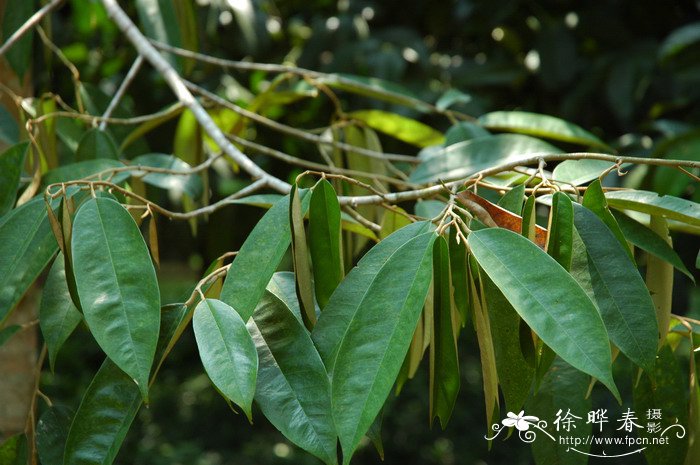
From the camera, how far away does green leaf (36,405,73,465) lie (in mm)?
740

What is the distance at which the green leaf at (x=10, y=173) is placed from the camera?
0.82m

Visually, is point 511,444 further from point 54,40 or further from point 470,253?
point 470,253

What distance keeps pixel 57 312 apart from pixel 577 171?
49 cm

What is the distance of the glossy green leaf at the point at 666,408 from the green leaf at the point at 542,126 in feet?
1.45

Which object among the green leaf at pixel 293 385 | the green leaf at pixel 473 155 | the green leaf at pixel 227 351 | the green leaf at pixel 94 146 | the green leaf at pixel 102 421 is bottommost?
the green leaf at pixel 102 421

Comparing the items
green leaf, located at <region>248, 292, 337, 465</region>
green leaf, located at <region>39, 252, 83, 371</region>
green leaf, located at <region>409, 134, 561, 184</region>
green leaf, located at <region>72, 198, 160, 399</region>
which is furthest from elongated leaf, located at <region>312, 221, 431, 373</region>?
green leaf, located at <region>409, 134, 561, 184</region>

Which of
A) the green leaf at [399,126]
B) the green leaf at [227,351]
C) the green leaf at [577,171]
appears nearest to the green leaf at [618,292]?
the green leaf at [577,171]

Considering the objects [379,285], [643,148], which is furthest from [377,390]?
[643,148]

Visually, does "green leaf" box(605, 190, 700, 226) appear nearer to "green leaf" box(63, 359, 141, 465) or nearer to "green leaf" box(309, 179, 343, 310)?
"green leaf" box(309, 179, 343, 310)

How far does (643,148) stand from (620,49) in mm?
312

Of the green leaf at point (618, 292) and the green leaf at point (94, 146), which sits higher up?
the green leaf at point (94, 146)

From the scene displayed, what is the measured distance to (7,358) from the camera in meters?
1.01

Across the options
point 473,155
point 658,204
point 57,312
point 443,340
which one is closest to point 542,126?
point 473,155

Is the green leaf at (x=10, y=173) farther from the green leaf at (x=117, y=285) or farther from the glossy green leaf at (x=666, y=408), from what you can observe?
the glossy green leaf at (x=666, y=408)
